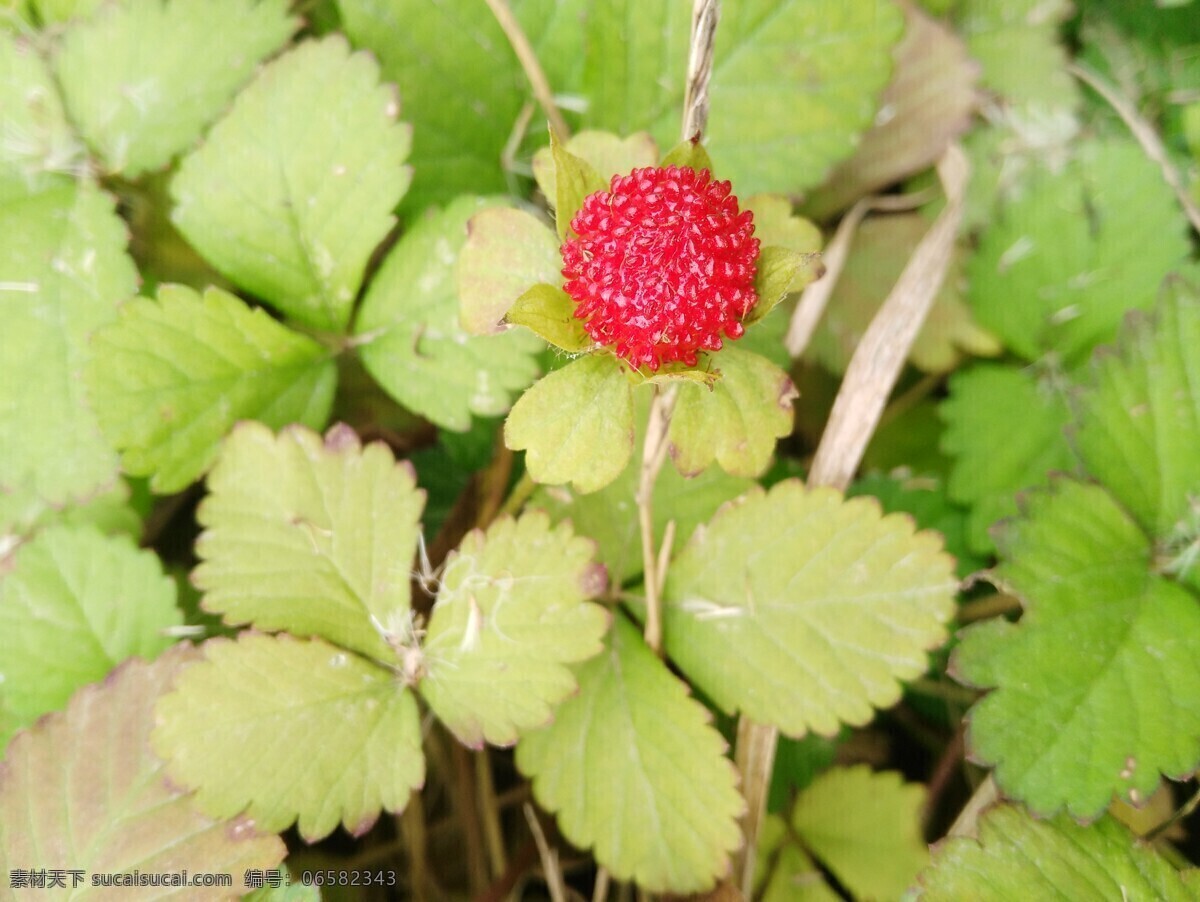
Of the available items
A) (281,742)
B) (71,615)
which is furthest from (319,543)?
(71,615)

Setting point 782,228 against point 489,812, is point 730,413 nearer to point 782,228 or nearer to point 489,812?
point 782,228

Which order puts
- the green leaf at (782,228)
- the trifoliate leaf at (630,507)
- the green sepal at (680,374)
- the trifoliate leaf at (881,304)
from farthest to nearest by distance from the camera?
the trifoliate leaf at (881,304) < the trifoliate leaf at (630,507) < the green leaf at (782,228) < the green sepal at (680,374)

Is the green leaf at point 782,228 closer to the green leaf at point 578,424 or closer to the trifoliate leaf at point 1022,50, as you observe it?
the green leaf at point 578,424

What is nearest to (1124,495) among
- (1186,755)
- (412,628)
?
(1186,755)

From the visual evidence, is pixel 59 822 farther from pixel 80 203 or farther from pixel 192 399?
pixel 80 203

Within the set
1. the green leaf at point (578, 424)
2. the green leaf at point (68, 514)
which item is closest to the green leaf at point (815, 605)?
the green leaf at point (578, 424)

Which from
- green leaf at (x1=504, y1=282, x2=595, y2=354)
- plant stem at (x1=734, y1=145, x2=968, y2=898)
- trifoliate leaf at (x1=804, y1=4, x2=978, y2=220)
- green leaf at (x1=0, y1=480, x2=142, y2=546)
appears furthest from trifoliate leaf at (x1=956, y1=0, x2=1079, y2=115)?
green leaf at (x1=0, y1=480, x2=142, y2=546)
